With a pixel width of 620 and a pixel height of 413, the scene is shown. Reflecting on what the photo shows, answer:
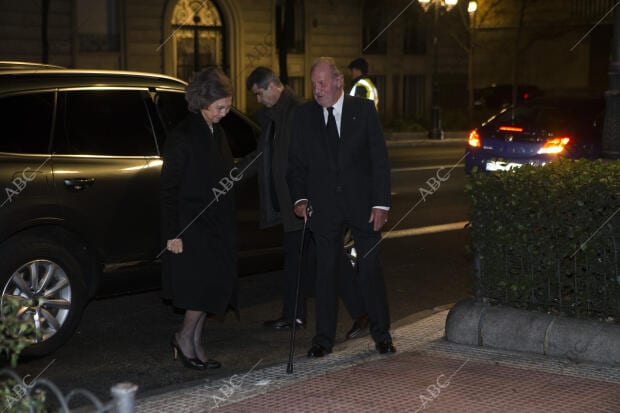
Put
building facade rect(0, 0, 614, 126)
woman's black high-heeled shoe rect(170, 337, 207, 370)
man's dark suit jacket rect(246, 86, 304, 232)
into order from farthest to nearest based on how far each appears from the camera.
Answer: building facade rect(0, 0, 614, 126) < man's dark suit jacket rect(246, 86, 304, 232) < woman's black high-heeled shoe rect(170, 337, 207, 370)

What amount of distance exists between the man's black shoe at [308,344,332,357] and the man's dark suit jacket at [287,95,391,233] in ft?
2.48

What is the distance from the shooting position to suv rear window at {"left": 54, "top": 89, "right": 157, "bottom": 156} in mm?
7594

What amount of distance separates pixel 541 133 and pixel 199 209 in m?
9.33

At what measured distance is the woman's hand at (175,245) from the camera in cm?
675

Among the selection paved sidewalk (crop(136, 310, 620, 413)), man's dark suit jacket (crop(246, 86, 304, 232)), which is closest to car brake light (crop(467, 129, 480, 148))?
man's dark suit jacket (crop(246, 86, 304, 232))

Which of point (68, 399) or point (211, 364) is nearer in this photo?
point (68, 399)

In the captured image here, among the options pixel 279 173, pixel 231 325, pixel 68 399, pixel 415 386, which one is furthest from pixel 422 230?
pixel 68 399

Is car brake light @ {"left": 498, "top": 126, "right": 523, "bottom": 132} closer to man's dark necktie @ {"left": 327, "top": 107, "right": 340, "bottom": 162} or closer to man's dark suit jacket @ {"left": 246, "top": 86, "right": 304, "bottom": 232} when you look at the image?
man's dark suit jacket @ {"left": 246, "top": 86, "right": 304, "bottom": 232}

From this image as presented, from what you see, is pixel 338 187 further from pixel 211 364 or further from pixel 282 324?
pixel 282 324

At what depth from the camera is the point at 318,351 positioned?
23.3ft

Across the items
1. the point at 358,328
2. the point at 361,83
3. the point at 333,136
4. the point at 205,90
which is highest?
the point at 361,83

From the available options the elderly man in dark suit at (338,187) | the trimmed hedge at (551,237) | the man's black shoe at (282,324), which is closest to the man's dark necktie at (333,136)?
the elderly man in dark suit at (338,187)

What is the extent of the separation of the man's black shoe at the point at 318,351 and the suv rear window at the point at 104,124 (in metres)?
2.00

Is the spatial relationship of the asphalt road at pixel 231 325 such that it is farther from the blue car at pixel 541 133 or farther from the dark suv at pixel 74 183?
the blue car at pixel 541 133
